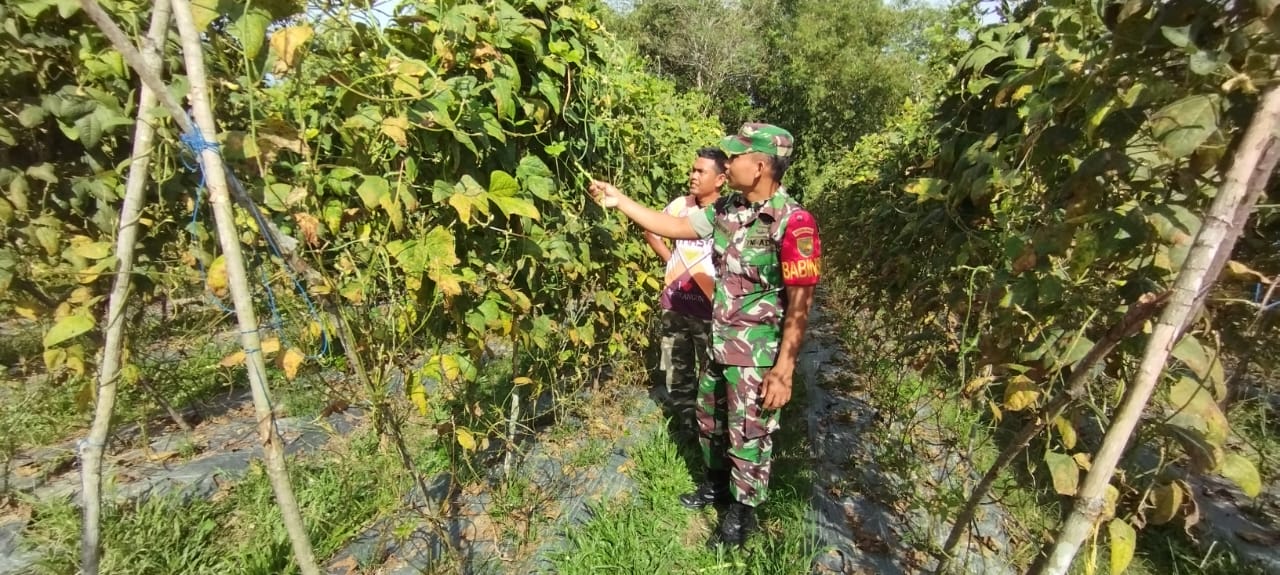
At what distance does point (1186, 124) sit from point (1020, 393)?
0.63 meters

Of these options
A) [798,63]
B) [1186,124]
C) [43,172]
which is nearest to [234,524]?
[43,172]

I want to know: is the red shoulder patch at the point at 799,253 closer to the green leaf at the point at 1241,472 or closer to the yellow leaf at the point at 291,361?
the green leaf at the point at 1241,472

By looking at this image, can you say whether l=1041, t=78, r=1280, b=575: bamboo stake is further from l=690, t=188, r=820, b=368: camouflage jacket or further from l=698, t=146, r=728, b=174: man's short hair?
l=698, t=146, r=728, b=174: man's short hair

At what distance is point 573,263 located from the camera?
2275mm

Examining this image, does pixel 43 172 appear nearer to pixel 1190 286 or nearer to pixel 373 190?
pixel 373 190

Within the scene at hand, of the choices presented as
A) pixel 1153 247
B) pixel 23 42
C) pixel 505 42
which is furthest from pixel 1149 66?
pixel 23 42

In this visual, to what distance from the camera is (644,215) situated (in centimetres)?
233

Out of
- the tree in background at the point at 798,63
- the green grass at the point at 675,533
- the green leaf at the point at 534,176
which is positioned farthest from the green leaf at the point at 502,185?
the tree in background at the point at 798,63

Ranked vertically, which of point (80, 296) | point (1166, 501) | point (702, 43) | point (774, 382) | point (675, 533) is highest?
point (702, 43)

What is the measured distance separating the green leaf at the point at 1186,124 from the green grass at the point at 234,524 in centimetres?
244

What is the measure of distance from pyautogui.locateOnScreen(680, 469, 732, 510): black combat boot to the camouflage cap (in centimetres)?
141

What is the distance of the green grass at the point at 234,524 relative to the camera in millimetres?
2008

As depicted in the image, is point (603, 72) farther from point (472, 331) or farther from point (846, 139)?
point (846, 139)

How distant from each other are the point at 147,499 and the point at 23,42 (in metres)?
1.75
